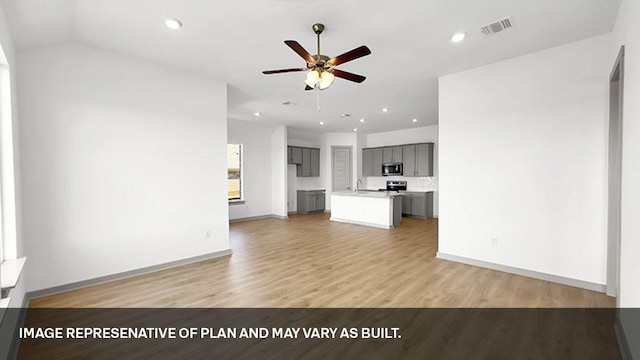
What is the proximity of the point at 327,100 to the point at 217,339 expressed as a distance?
4.73 meters

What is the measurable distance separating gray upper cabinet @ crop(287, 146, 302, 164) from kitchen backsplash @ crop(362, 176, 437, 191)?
259 cm

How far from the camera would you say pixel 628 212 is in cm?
204

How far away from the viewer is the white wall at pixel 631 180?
1836 millimetres

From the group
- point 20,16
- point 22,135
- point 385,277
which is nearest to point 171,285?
point 22,135

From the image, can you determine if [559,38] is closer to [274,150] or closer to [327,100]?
[327,100]

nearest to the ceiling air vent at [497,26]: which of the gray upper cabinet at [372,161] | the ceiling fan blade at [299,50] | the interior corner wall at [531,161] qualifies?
the interior corner wall at [531,161]

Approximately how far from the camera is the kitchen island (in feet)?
22.9

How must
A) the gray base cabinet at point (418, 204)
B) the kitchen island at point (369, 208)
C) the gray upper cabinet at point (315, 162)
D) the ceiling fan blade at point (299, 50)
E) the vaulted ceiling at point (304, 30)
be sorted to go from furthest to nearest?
1. the gray upper cabinet at point (315, 162)
2. the gray base cabinet at point (418, 204)
3. the kitchen island at point (369, 208)
4. the vaulted ceiling at point (304, 30)
5. the ceiling fan blade at point (299, 50)

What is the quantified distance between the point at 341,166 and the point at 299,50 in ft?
25.6

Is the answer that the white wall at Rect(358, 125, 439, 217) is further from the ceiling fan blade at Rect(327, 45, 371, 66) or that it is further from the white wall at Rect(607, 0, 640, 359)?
the ceiling fan blade at Rect(327, 45, 371, 66)

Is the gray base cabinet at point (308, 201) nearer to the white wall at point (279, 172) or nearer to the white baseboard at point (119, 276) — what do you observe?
the white wall at point (279, 172)

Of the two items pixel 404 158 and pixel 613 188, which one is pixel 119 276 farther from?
pixel 404 158

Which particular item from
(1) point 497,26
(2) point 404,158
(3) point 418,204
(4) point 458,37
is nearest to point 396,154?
(2) point 404,158

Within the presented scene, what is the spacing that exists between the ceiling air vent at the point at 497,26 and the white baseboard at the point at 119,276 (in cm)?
462
